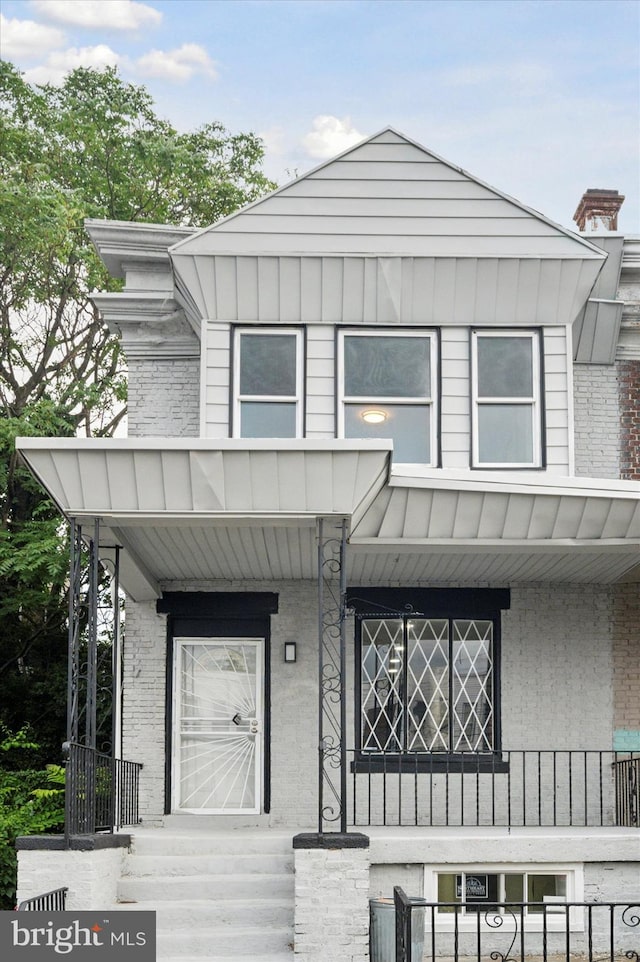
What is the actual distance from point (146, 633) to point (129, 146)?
10994mm

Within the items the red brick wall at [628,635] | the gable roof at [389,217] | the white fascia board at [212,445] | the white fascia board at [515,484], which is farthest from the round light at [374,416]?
the white fascia board at [212,445]

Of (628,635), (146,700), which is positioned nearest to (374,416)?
(628,635)

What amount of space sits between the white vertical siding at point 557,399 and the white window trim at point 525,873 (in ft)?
13.2

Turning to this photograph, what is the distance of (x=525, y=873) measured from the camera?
35.4 feet

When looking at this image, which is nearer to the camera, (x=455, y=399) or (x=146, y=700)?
(x=455, y=399)

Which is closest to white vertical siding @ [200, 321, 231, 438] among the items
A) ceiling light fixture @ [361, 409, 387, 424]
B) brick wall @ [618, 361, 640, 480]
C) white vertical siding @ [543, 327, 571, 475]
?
ceiling light fixture @ [361, 409, 387, 424]

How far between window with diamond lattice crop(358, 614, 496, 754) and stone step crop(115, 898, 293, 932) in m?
3.25

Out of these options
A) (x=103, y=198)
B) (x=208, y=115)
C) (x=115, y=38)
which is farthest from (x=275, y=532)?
(x=115, y=38)

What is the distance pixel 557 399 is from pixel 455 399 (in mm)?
1079

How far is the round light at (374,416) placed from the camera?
42.4 ft

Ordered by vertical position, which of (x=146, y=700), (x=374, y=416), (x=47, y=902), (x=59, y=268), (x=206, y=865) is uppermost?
(x=59, y=268)

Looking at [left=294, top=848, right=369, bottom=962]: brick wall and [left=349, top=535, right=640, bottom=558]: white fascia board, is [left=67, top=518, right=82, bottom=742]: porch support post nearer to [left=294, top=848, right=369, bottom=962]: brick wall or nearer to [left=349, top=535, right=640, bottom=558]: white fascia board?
[left=294, top=848, right=369, bottom=962]: brick wall

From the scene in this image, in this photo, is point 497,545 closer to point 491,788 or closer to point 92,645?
point 491,788

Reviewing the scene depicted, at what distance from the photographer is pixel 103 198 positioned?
2142 centimetres
